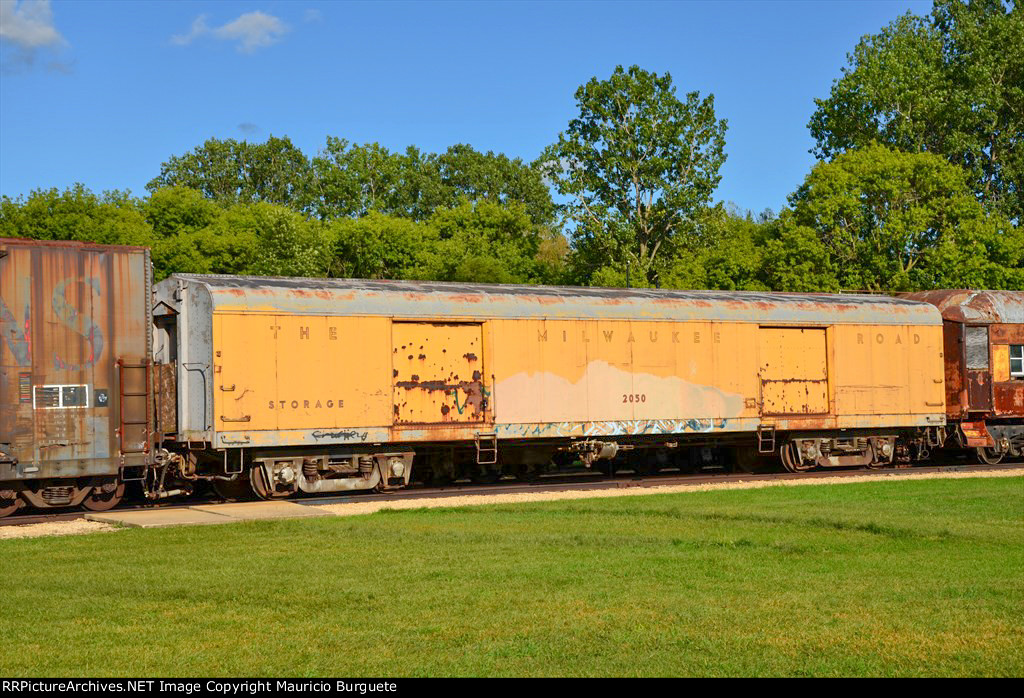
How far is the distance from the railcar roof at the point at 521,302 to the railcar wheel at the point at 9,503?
4.15m

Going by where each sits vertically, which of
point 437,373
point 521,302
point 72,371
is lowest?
point 437,373

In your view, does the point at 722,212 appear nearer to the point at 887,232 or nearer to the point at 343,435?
the point at 887,232

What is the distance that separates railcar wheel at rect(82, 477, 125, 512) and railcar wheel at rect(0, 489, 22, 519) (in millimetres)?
1015

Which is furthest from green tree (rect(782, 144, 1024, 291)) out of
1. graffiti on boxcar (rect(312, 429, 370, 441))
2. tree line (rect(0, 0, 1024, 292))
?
graffiti on boxcar (rect(312, 429, 370, 441))

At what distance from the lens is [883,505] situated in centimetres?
1755

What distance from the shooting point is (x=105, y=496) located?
1966 centimetres

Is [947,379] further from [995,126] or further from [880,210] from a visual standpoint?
[995,126]

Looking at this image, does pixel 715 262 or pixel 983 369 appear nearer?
pixel 983 369

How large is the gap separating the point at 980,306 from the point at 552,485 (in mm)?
11883

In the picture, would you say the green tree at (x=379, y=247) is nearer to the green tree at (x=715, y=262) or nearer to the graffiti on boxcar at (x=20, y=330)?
the green tree at (x=715, y=262)

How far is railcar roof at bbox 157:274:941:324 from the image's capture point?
803 inches

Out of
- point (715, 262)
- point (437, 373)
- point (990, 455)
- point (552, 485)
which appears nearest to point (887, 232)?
point (715, 262)

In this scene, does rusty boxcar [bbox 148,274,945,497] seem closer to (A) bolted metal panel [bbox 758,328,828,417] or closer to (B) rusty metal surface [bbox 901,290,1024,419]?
(A) bolted metal panel [bbox 758,328,828,417]

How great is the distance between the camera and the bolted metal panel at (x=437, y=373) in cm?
2152
